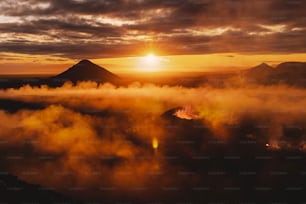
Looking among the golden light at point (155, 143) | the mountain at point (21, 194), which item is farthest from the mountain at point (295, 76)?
the mountain at point (21, 194)

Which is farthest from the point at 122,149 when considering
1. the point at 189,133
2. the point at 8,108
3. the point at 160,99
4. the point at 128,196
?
the point at 160,99

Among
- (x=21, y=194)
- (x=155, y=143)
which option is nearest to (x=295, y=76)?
(x=155, y=143)

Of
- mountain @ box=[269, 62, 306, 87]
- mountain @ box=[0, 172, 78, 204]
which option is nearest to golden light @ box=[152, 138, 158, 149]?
mountain @ box=[0, 172, 78, 204]

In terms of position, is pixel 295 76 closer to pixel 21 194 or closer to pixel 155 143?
pixel 155 143

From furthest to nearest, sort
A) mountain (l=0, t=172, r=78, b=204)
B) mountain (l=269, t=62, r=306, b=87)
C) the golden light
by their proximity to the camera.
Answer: mountain (l=269, t=62, r=306, b=87)
the golden light
mountain (l=0, t=172, r=78, b=204)

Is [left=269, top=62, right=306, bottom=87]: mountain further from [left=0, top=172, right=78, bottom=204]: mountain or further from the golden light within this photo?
[left=0, top=172, right=78, bottom=204]: mountain

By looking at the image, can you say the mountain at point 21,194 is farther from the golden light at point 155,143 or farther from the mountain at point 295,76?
the mountain at point 295,76

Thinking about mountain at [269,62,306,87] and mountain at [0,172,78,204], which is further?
mountain at [269,62,306,87]

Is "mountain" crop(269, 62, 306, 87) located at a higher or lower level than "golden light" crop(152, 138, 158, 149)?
higher

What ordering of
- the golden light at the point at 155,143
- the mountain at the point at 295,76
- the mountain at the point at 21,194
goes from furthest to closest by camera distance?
the mountain at the point at 295,76, the golden light at the point at 155,143, the mountain at the point at 21,194

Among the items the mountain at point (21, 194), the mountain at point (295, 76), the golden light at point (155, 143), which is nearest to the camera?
the mountain at point (21, 194)

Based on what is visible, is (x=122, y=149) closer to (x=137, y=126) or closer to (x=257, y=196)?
(x=137, y=126)
